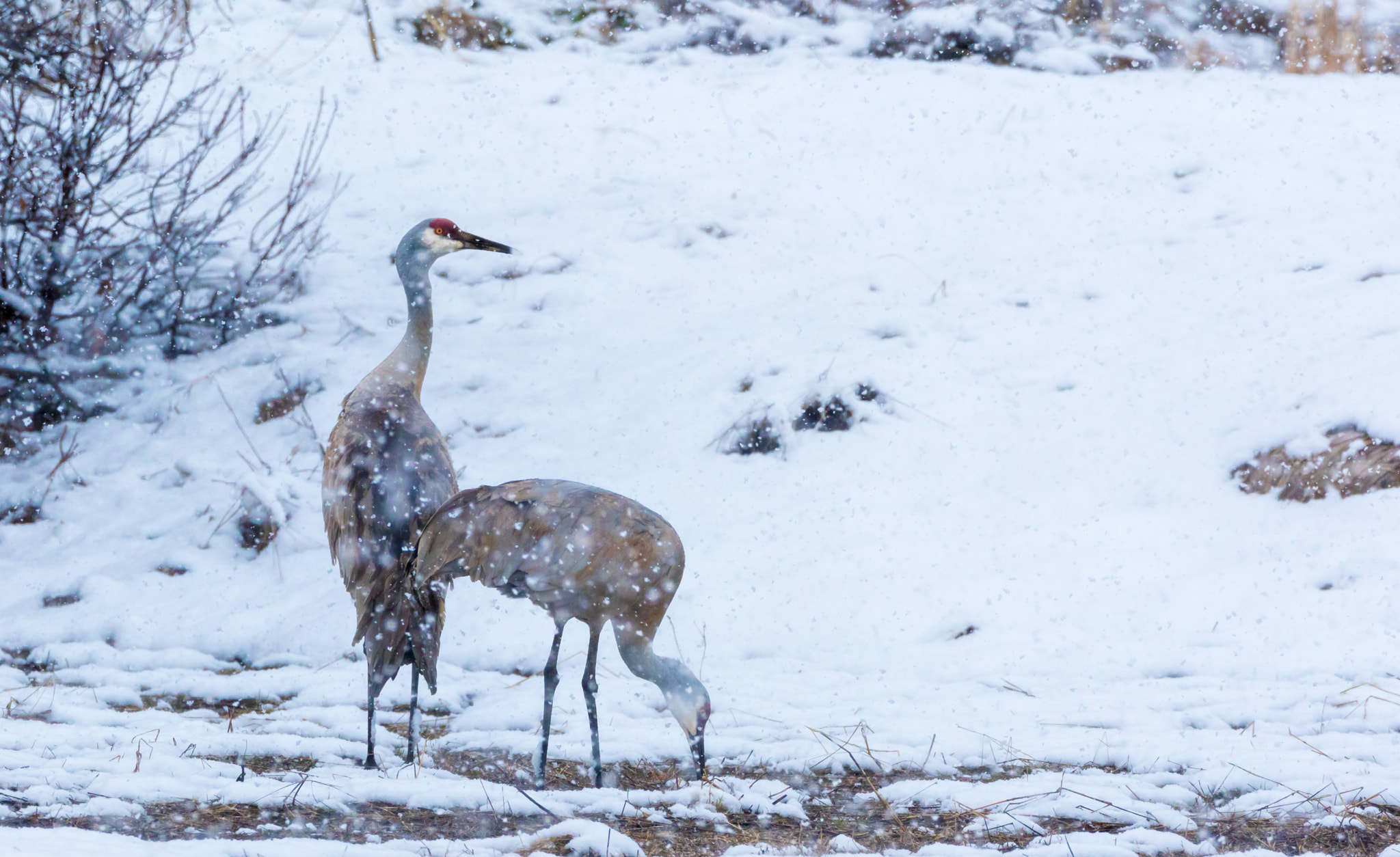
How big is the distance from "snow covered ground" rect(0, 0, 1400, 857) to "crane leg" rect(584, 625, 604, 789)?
0.97 ft

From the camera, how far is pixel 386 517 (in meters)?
3.83

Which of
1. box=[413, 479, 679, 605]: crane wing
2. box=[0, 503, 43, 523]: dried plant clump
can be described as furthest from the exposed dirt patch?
box=[0, 503, 43, 523]: dried plant clump

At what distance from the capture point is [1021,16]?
11000 millimetres

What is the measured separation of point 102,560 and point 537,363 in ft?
9.72

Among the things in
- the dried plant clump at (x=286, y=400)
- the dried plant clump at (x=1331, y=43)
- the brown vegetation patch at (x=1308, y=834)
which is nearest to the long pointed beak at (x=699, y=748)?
the brown vegetation patch at (x=1308, y=834)

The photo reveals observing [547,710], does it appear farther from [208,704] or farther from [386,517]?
[208,704]

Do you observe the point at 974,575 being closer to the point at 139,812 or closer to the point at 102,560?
the point at 139,812

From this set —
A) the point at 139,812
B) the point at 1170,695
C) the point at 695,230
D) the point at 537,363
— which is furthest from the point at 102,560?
the point at 1170,695

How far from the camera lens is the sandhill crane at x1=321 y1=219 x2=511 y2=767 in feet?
12.3

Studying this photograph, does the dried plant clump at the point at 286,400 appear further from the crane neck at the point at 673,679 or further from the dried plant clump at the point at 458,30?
the dried plant clump at the point at 458,30

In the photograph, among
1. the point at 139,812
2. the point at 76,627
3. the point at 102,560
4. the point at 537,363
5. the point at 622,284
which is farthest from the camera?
the point at 622,284

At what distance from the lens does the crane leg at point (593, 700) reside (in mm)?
3557

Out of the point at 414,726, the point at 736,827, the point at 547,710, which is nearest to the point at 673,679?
the point at 547,710

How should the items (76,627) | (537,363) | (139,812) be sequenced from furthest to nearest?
(537,363) < (76,627) < (139,812)
